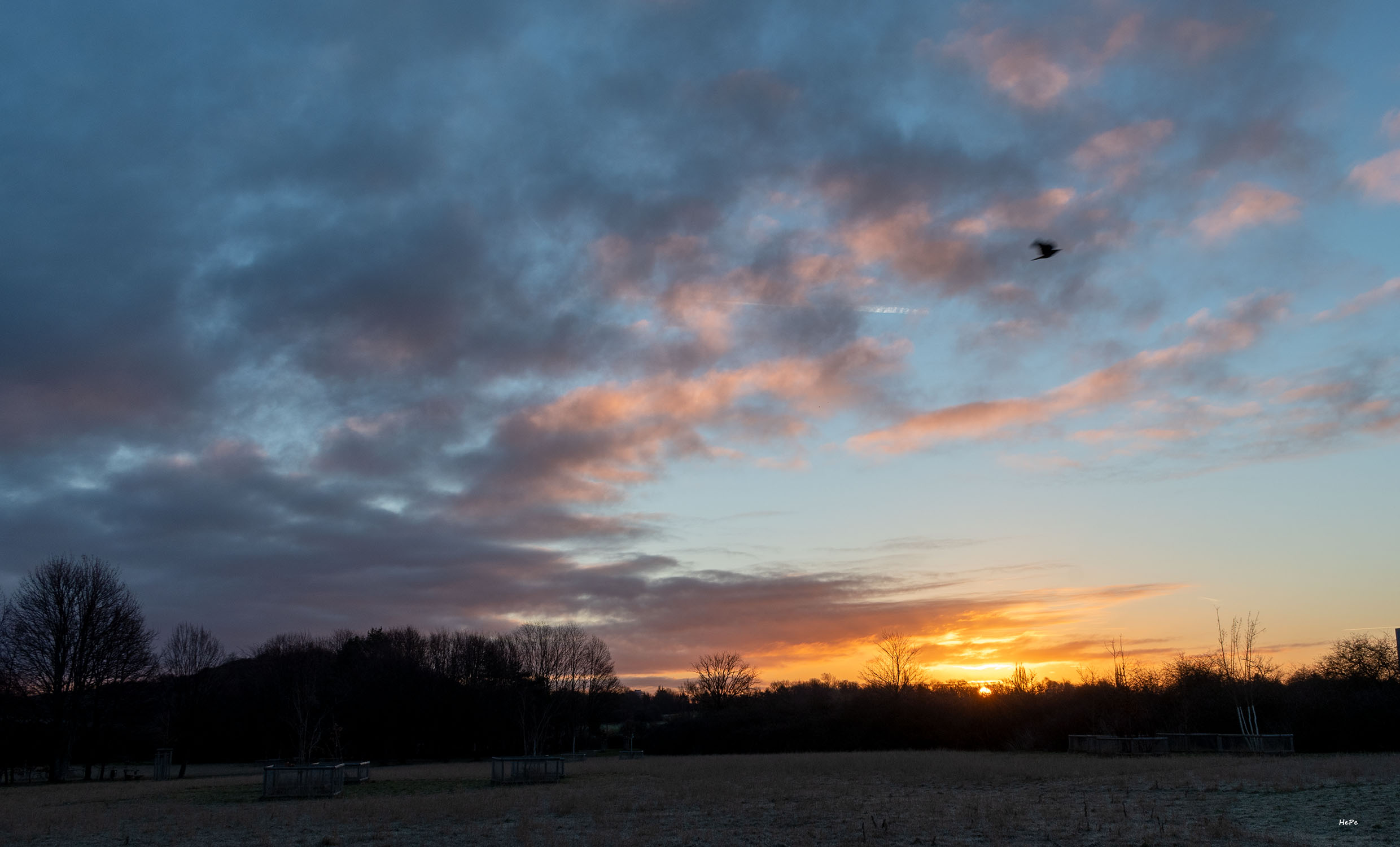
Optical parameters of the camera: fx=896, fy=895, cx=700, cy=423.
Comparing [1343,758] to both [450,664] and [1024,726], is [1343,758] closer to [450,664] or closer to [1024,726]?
[1024,726]

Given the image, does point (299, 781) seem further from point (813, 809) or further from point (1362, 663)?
point (1362, 663)

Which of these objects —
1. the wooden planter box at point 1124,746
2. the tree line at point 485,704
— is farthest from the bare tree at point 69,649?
the wooden planter box at point 1124,746

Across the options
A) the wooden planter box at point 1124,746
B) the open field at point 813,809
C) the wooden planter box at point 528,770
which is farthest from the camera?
the wooden planter box at point 1124,746

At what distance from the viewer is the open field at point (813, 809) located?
18.4m

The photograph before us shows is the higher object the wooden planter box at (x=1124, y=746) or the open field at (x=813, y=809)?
the open field at (x=813, y=809)

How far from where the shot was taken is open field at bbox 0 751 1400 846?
18406 millimetres

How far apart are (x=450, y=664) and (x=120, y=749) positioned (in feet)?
101

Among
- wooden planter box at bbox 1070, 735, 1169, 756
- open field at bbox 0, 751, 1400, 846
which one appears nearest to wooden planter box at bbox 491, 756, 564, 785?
open field at bbox 0, 751, 1400, 846

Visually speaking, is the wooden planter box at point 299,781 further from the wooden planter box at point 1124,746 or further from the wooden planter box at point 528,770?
the wooden planter box at point 1124,746

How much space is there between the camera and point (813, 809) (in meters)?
24.3

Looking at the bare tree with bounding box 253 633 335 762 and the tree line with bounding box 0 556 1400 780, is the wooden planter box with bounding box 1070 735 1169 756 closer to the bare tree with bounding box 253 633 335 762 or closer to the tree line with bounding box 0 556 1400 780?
the tree line with bounding box 0 556 1400 780

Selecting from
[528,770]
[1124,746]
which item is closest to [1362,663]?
[1124,746]

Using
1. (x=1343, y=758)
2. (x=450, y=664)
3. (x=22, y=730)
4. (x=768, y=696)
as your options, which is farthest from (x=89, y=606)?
(x=1343, y=758)

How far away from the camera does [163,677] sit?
203ft
